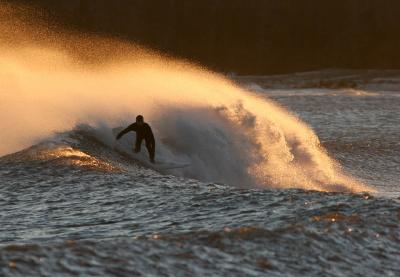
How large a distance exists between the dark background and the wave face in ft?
235

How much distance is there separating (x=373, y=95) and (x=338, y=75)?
25809mm

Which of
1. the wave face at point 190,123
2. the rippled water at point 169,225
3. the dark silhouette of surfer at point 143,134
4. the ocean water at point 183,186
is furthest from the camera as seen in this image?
the wave face at point 190,123

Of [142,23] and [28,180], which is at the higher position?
[142,23]

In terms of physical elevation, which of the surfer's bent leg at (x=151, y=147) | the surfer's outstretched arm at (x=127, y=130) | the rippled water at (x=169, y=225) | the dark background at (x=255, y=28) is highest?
the dark background at (x=255, y=28)

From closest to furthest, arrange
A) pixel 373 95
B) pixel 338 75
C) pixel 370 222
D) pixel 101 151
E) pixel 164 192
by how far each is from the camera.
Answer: pixel 370 222 → pixel 164 192 → pixel 101 151 → pixel 373 95 → pixel 338 75

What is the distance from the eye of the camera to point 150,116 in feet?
81.2

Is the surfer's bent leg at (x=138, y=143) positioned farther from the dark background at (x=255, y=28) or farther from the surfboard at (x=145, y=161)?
the dark background at (x=255, y=28)

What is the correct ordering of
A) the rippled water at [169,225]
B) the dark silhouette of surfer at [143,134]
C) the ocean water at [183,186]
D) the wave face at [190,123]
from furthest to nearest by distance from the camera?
the wave face at [190,123]
the dark silhouette of surfer at [143,134]
the ocean water at [183,186]
the rippled water at [169,225]

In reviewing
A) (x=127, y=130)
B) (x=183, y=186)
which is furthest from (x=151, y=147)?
(x=183, y=186)

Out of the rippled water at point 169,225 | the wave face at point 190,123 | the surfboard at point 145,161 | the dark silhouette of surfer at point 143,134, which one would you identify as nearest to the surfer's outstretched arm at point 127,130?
the dark silhouette of surfer at point 143,134

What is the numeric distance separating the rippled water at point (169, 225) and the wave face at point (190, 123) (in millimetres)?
3417

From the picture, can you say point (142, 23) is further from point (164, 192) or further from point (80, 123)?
point (164, 192)

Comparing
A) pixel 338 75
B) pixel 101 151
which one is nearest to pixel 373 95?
pixel 338 75

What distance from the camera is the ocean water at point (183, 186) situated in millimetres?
10789
